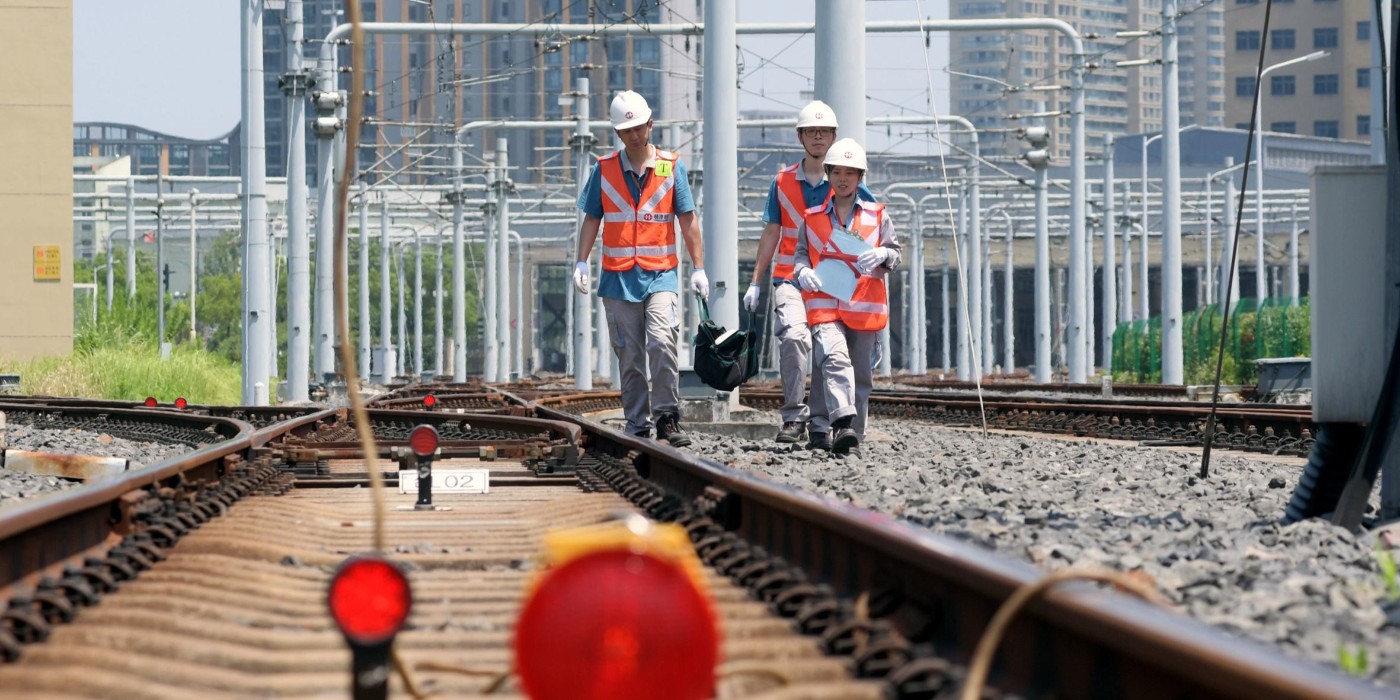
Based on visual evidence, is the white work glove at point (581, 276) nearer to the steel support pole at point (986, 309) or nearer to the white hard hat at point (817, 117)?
the white hard hat at point (817, 117)

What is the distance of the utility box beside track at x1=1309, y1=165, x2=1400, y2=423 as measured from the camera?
6.79 meters

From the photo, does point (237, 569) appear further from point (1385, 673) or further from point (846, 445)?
point (846, 445)

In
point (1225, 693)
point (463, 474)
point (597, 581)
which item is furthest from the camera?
point (463, 474)

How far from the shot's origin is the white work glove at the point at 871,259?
37.0ft

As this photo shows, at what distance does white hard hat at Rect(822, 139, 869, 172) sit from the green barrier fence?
794 inches

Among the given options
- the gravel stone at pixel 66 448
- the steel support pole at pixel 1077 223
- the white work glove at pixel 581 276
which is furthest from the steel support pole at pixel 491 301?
the white work glove at pixel 581 276

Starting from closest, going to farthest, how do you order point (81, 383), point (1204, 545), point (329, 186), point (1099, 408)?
point (1204, 545), point (1099, 408), point (81, 383), point (329, 186)

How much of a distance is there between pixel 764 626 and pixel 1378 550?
7.17 feet

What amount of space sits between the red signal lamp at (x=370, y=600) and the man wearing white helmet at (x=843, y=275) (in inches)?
335

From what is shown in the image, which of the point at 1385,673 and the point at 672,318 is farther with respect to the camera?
the point at 672,318

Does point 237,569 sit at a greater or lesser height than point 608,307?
lesser

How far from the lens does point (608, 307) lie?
11609 millimetres

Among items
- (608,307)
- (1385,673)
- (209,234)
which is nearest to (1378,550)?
(1385,673)

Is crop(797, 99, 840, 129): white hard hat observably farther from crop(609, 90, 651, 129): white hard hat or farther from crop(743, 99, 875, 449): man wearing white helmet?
crop(609, 90, 651, 129): white hard hat
